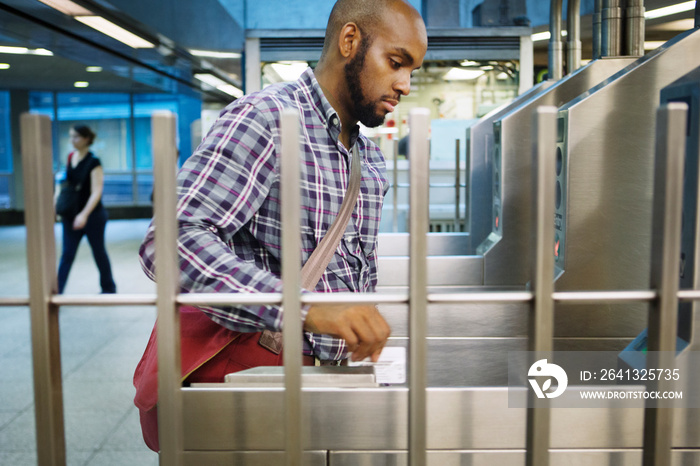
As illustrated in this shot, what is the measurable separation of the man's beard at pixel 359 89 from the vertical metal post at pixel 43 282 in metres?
0.60

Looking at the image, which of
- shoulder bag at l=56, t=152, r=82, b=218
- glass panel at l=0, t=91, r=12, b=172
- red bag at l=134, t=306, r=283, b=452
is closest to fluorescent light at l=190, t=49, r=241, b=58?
shoulder bag at l=56, t=152, r=82, b=218

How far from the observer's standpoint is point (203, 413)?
617 millimetres

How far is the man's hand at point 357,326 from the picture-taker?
658 mm

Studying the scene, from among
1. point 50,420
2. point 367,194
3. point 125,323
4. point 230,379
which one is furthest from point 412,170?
point 125,323

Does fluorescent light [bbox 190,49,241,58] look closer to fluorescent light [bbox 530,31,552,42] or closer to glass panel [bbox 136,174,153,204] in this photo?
fluorescent light [bbox 530,31,552,42]

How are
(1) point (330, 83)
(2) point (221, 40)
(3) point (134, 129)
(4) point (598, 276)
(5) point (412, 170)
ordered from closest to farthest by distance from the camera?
1. (5) point (412, 170)
2. (1) point (330, 83)
3. (4) point (598, 276)
4. (2) point (221, 40)
5. (3) point (134, 129)

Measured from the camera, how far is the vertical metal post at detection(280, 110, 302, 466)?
53cm

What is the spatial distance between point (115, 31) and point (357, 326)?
449cm

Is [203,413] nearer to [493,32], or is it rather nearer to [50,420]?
[50,420]

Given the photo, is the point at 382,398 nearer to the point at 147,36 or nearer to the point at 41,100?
the point at 147,36

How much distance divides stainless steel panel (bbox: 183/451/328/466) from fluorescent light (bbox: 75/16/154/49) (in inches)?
155

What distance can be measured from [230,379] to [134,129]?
1367 cm

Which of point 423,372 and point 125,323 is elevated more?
point 423,372

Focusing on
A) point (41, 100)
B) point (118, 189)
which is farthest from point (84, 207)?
point (118, 189)
